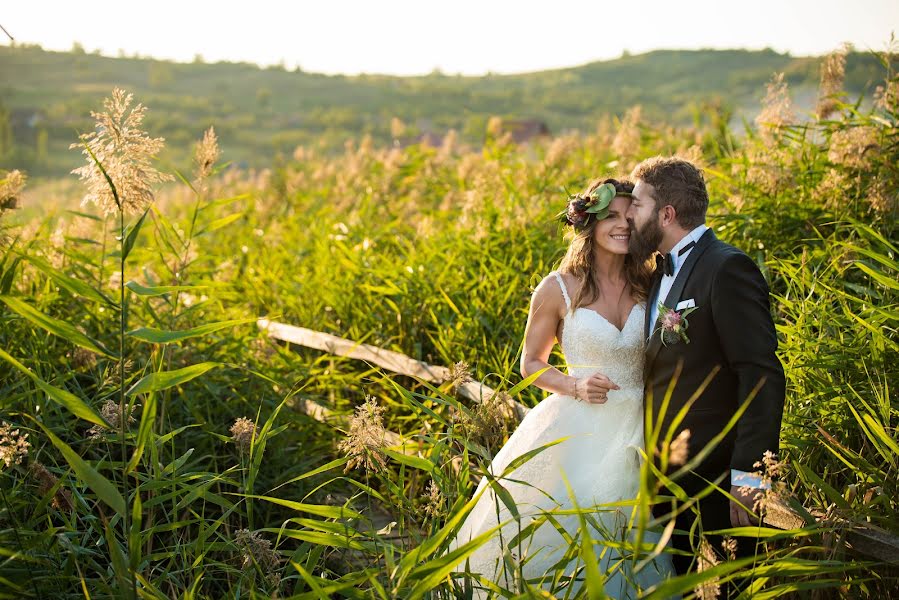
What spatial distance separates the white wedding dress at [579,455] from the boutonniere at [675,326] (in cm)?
35

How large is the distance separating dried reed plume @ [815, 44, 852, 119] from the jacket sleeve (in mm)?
3195

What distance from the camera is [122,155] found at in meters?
2.56

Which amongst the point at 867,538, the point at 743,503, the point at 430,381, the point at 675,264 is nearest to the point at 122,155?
the point at 675,264

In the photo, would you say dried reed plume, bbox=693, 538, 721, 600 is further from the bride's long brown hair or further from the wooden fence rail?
the bride's long brown hair

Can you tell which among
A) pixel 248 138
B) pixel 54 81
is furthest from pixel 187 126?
pixel 54 81

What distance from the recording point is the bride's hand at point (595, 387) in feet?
10.9

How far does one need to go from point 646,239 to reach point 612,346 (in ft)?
1.65

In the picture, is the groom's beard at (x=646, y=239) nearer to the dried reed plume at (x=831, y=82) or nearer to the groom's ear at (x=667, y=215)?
the groom's ear at (x=667, y=215)

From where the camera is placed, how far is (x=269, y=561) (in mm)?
2494

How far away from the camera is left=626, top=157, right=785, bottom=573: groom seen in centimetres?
279

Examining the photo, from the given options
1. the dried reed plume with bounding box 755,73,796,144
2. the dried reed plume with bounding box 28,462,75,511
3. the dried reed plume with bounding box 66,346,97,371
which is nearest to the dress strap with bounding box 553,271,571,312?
the dried reed plume with bounding box 28,462,75,511

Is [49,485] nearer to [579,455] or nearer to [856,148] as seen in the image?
[579,455]

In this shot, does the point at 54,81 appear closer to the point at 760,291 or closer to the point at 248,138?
the point at 248,138

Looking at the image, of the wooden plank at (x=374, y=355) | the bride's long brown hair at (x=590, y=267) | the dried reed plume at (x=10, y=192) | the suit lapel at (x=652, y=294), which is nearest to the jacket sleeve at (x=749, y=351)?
the suit lapel at (x=652, y=294)
